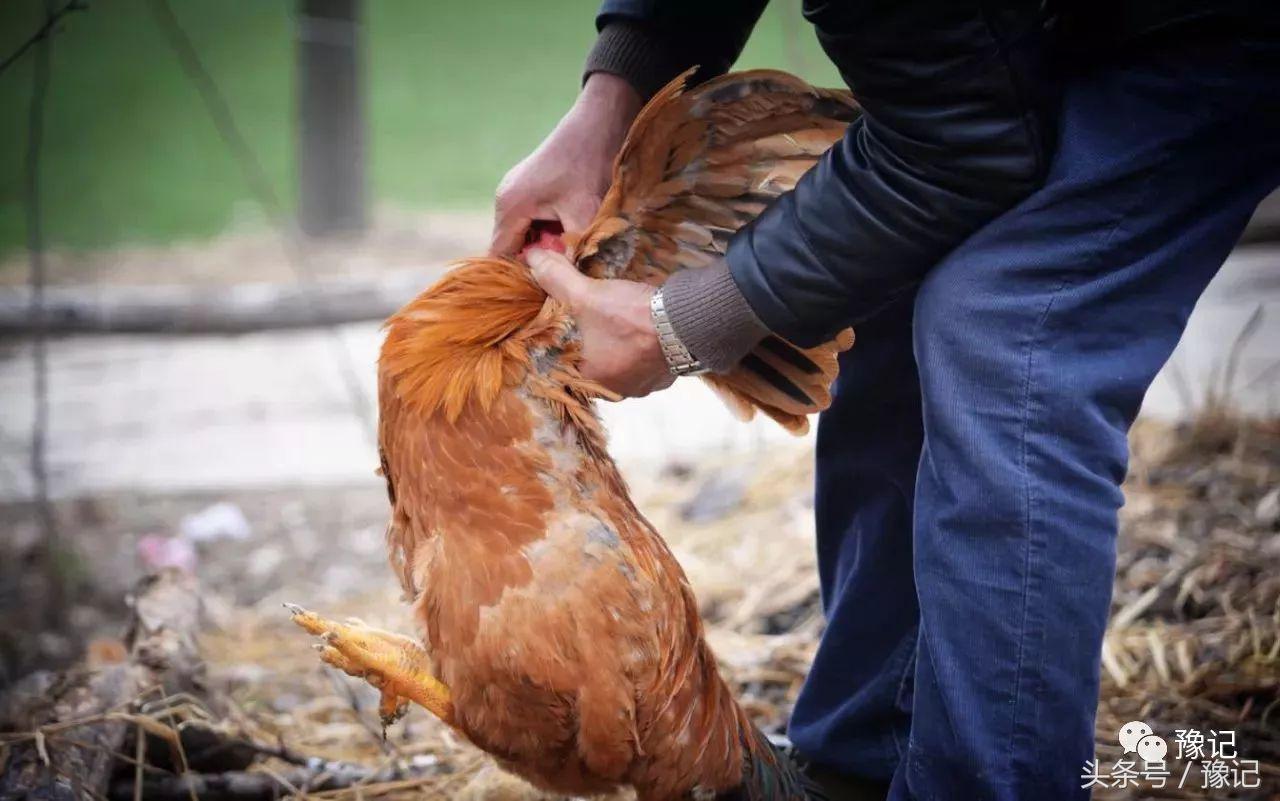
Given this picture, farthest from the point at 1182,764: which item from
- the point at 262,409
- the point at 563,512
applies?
the point at 262,409

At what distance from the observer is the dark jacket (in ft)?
4.79

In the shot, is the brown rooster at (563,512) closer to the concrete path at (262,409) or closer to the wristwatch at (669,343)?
the wristwatch at (669,343)

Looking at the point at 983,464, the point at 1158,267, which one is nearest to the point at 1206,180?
the point at 1158,267

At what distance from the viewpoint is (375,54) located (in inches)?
576

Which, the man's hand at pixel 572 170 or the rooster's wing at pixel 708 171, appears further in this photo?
the man's hand at pixel 572 170

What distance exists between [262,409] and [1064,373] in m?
5.35

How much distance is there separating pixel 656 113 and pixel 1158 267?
0.77 meters

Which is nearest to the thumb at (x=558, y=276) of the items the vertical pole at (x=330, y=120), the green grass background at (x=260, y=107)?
the vertical pole at (x=330, y=120)

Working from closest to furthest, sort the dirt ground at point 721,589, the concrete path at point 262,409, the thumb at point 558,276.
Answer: the thumb at point 558,276, the dirt ground at point 721,589, the concrete path at point 262,409

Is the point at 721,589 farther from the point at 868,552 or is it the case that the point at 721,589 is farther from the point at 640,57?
the point at 640,57

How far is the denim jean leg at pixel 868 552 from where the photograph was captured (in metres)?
2.13

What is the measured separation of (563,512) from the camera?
184 cm

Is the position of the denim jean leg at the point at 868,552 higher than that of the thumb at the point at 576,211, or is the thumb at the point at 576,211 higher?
the thumb at the point at 576,211

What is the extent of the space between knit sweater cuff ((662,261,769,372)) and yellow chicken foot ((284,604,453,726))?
68 centimetres
